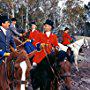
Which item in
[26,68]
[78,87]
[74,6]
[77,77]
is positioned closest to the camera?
[26,68]

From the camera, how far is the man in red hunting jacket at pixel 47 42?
1066 centimetres

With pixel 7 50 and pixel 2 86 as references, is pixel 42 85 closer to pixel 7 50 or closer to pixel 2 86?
pixel 7 50

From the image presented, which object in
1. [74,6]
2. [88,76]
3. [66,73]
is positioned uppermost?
[74,6]

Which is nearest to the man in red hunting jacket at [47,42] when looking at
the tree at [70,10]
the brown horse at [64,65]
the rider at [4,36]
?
the brown horse at [64,65]

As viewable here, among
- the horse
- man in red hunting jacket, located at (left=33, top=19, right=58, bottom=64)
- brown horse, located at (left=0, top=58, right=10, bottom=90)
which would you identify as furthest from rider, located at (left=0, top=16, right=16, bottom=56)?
man in red hunting jacket, located at (left=33, top=19, right=58, bottom=64)

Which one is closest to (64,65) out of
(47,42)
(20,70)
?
(47,42)

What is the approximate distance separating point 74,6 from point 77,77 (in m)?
26.7

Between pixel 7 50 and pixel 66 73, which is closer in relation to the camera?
pixel 7 50

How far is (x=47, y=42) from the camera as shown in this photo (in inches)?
420

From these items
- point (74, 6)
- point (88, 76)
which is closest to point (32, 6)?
point (74, 6)

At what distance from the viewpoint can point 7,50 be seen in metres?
8.84

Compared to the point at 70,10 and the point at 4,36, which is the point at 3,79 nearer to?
the point at 4,36

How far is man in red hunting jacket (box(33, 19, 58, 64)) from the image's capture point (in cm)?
1066

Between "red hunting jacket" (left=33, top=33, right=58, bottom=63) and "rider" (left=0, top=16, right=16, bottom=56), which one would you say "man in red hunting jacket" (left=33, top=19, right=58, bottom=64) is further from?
"rider" (left=0, top=16, right=16, bottom=56)
